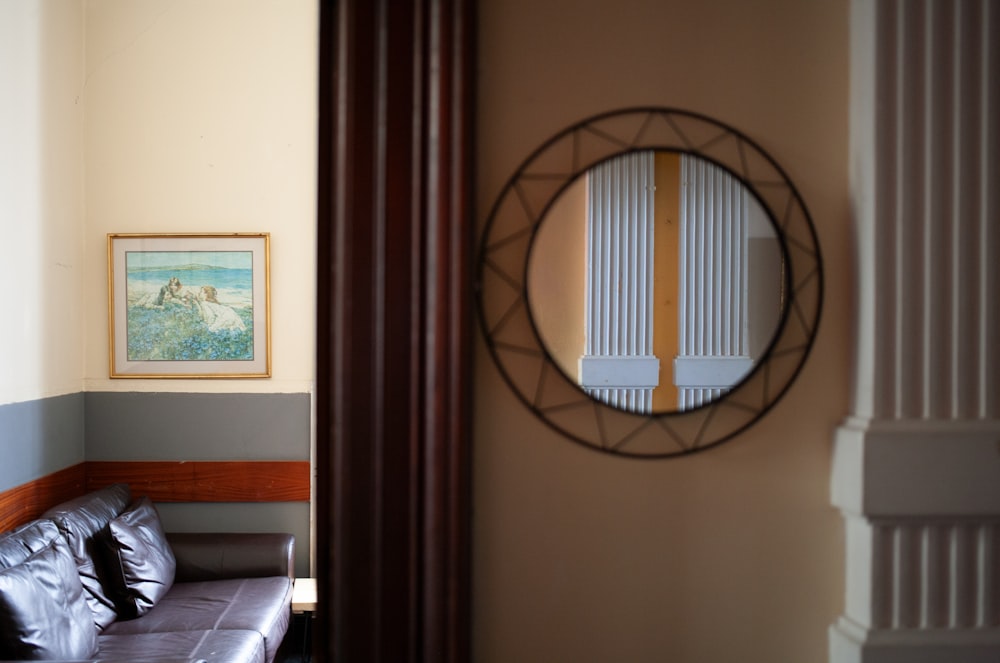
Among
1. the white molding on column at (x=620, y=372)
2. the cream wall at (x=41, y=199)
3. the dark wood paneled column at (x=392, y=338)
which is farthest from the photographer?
the cream wall at (x=41, y=199)

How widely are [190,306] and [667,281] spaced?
3266mm

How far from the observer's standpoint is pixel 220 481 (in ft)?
13.1

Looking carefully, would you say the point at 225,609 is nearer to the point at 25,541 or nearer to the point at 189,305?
the point at 25,541

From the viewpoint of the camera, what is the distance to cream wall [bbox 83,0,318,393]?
3.94 metres

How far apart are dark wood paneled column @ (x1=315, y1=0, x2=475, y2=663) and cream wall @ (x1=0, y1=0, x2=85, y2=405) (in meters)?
2.59

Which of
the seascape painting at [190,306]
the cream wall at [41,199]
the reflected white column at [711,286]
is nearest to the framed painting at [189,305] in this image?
the seascape painting at [190,306]

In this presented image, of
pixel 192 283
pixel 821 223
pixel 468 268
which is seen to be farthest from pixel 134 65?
pixel 821 223

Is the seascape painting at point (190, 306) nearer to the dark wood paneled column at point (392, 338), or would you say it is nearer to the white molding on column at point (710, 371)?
the dark wood paneled column at point (392, 338)

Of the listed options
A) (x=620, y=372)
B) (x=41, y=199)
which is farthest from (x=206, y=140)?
(x=620, y=372)

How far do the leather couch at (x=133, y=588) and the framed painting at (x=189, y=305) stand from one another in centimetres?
69

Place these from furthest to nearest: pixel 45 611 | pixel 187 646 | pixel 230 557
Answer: pixel 230 557 → pixel 187 646 → pixel 45 611

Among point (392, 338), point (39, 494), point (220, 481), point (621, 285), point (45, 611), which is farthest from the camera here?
point (220, 481)

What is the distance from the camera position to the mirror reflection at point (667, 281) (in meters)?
1.30

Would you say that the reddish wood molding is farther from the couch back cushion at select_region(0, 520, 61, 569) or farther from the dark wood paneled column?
the dark wood paneled column
